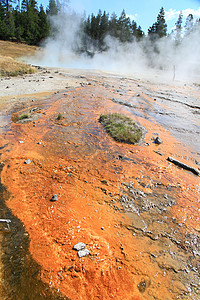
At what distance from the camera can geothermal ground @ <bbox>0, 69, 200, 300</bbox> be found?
2.12m

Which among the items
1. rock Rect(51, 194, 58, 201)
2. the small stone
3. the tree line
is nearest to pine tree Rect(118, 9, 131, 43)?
the tree line

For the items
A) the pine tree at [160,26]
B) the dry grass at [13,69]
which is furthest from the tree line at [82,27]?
the dry grass at [13,69]

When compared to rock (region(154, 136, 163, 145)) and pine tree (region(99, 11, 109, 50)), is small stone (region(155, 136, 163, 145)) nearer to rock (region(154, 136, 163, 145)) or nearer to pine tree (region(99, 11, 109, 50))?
rock (region(154, 136, 163, 145))

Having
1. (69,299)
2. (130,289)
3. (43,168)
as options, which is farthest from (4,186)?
(130,289)

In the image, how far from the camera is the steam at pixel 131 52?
110ft

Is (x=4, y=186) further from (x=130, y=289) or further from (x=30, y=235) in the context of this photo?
(x=130, y=289)

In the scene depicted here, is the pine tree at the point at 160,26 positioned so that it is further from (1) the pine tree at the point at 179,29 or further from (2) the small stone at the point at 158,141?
(2) the small stone at the point at 158,141

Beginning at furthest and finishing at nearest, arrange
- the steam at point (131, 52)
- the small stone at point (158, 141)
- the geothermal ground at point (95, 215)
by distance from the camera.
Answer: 1. the steam at point (131, 52)
2. the small stone at point (158, 141)
3. the geothermal ground at point (95, 215)

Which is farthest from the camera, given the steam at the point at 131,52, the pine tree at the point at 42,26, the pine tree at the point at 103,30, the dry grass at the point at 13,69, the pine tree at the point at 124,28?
the pine tree at the point at 103,30

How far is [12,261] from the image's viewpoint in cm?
222

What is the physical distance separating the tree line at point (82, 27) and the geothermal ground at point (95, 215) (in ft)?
128

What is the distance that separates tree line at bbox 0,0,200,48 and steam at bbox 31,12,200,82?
1.25 meters

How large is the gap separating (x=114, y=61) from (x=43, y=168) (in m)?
37.8

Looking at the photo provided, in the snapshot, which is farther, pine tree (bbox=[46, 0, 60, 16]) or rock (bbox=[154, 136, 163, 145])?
pine tree (bbox=[46, 0, 60, 16])
